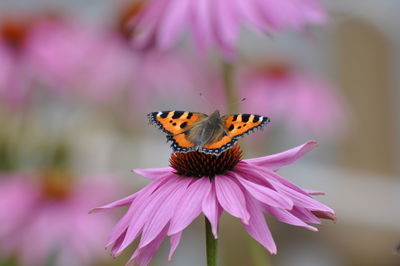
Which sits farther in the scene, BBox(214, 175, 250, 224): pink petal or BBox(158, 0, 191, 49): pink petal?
BBox(158, 0, 191, 49): pink petal

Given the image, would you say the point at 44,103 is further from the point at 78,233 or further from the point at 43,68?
the point at 78,233

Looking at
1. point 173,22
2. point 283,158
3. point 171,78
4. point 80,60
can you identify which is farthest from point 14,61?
point 283,158

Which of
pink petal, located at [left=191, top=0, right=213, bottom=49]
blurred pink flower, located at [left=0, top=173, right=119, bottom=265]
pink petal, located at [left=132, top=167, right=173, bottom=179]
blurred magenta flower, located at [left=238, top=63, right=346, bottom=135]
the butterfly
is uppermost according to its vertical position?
pink petal, located at [left=191, top=0, right=213, bottom=49]

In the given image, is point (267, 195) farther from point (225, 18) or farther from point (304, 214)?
point (225, 18)

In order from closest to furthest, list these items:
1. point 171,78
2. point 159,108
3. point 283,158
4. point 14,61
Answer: point 283,158 < point 14,61 < point 171,78 < point 159,108

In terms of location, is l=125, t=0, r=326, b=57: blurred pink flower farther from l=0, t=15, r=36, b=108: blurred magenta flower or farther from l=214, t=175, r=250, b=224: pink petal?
l=0, t=15, r=36, b=108: blurred magenta flower

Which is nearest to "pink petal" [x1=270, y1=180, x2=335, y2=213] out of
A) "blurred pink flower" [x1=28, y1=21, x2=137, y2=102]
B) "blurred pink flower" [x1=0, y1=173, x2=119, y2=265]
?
"blurred pink flower" [x1=0, y1=173, x2=119, y2=265]

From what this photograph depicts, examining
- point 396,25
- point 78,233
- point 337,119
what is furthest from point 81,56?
point 396,25

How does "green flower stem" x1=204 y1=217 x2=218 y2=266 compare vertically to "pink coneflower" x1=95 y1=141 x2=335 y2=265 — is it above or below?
below
